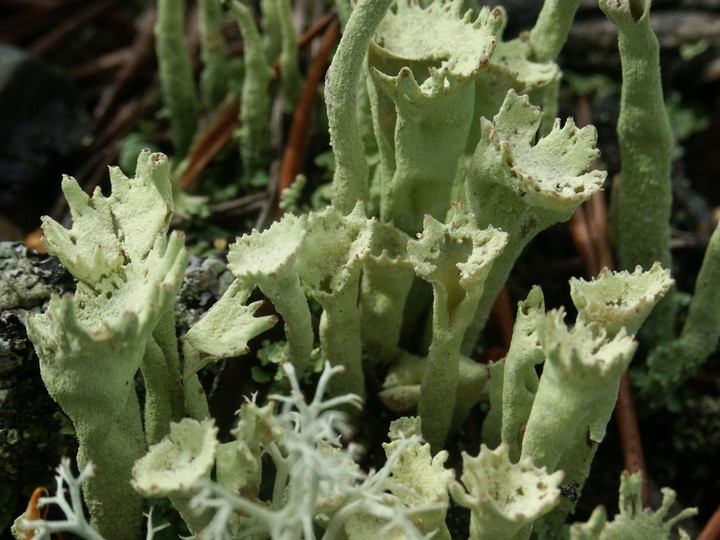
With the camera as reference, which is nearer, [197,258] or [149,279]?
[149,279]

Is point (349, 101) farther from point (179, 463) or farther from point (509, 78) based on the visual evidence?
point (179, 463)

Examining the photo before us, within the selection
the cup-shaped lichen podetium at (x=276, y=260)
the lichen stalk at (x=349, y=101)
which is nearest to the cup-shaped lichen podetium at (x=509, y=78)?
the lichen stalk at (x=349, y=101)

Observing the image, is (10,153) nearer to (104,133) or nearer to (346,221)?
(104,133)

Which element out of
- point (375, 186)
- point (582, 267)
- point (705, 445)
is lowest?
point (705, 445)

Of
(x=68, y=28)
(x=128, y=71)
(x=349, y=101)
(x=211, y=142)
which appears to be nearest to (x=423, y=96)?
(x=349, y=101)

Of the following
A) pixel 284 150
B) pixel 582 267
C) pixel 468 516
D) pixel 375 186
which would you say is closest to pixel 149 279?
pixel 375 186

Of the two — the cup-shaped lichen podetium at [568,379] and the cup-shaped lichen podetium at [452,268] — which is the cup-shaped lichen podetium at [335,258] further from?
the cup-shaped lichen podetium at [568,379]

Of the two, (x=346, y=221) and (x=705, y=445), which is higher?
(x=346, y=221)

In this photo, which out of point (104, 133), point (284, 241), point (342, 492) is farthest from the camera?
point (104, 133)

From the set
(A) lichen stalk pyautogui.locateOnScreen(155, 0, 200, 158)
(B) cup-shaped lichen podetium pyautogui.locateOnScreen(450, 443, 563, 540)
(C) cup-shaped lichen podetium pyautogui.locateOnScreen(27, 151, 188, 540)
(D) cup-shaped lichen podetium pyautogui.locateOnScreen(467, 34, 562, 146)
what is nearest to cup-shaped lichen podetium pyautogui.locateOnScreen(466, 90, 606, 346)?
(D) cup-shaped lichen podetium pyautogui.locateOnScreen(467, 34, 562, 146)
